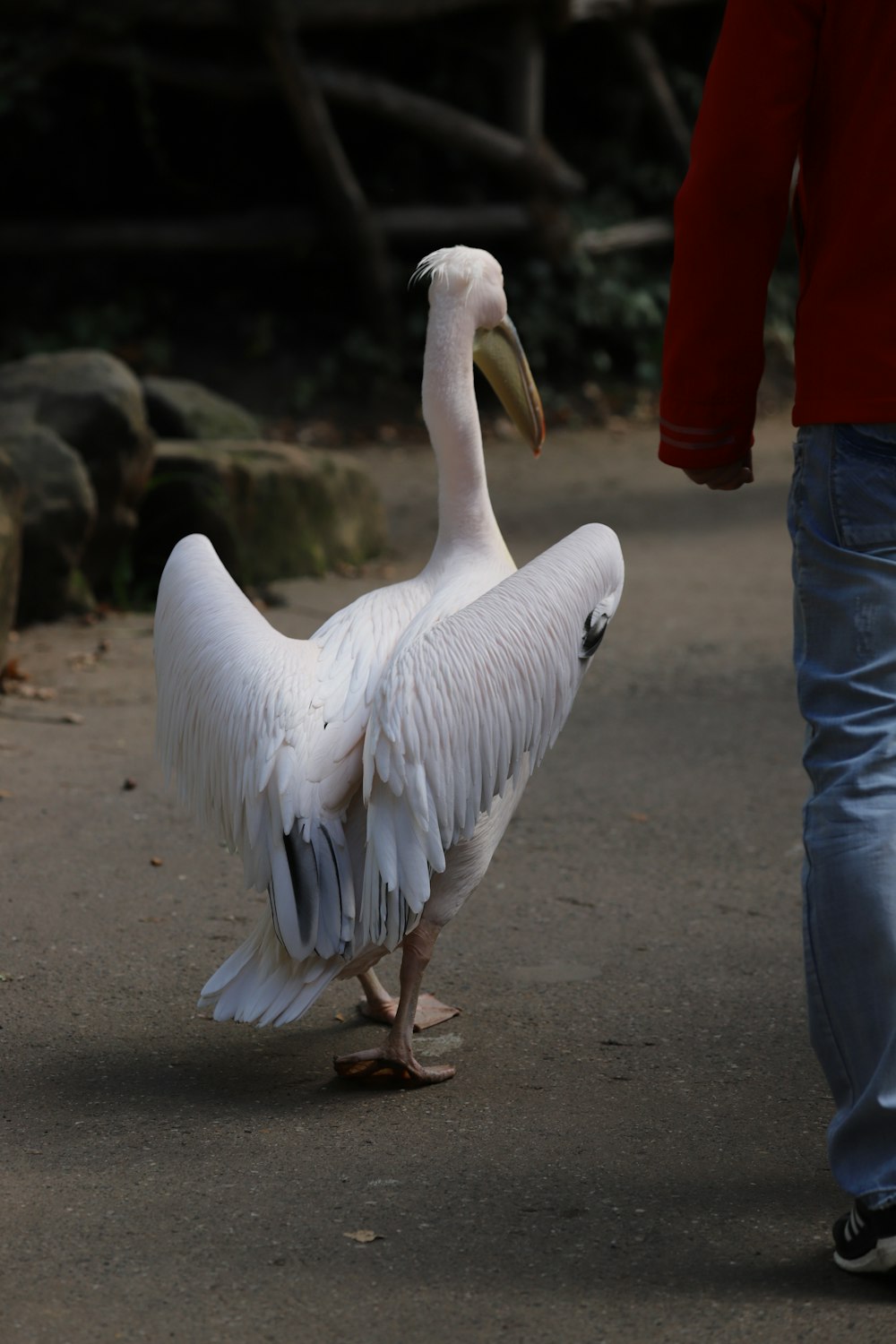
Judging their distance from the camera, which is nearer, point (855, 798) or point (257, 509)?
point (855, 798)

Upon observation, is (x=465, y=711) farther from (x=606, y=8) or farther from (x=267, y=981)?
(x=606, y=8)

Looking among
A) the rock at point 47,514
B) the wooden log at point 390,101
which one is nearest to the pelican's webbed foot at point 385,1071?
the rock at point 47,514

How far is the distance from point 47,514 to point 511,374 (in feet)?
9.27

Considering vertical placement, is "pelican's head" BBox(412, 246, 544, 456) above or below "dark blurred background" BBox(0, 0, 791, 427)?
above

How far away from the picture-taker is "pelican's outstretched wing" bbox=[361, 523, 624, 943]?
8.91ft

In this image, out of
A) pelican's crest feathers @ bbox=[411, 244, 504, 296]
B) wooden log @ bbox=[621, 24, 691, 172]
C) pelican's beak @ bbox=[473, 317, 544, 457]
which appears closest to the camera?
pelican's crest feathers @ bbox=[411, 244, 504, 296]

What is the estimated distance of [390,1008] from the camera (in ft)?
10.4

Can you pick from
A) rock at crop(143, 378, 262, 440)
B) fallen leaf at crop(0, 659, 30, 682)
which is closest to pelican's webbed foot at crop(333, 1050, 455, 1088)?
fallen leaf at crop(0, 659, 30, 682)

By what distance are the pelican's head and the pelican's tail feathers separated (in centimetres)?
131

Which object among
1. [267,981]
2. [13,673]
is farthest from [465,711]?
[13,673]

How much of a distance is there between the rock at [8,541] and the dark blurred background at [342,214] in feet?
20.4

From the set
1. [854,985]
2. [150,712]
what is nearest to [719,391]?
[854,985]

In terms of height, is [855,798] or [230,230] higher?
[855,798]

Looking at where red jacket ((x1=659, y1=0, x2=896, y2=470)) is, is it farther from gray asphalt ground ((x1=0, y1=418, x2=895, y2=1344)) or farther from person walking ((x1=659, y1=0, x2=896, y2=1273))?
gray asphalt ground ((x1=0, y1=418, x2=895, y2=1344))
